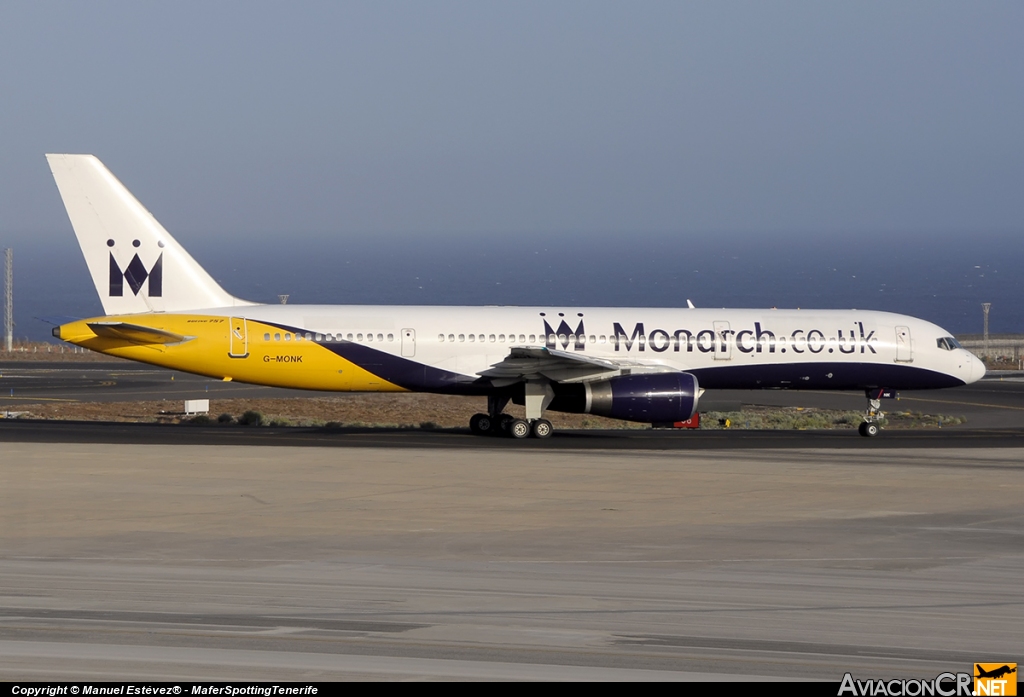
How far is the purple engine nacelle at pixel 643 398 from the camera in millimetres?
33281

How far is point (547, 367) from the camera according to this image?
34.0 meters

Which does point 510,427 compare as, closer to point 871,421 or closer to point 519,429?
point 519,429

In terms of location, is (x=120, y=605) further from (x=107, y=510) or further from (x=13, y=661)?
(x=107, y=510)

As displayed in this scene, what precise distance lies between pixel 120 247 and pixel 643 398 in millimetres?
14694

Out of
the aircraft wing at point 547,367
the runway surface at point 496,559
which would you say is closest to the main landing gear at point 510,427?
the aircraft wing at point 547,367

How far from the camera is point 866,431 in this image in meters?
37.3

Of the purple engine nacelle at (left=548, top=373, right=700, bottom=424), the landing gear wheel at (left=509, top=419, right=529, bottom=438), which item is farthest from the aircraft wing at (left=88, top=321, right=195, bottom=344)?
the purple engine nacelle at (left=548, top=373, right=700, bottom=424)

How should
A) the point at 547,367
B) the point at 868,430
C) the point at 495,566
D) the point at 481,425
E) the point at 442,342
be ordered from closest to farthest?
the point at 495,566 → the point at 547,367 → the point at 442,342 → the point at 481,425 → the point at 868,430

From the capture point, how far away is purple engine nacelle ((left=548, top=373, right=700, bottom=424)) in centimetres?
3328

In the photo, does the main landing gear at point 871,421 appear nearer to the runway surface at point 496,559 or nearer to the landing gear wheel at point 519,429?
Result: the runway surface at point 496,559

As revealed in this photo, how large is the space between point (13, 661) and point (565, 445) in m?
22.5

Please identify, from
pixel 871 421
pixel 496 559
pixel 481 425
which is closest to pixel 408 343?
pixel 481 425

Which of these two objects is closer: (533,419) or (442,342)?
(442,342)

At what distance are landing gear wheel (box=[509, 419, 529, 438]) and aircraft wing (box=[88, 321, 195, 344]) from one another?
30.0ft
